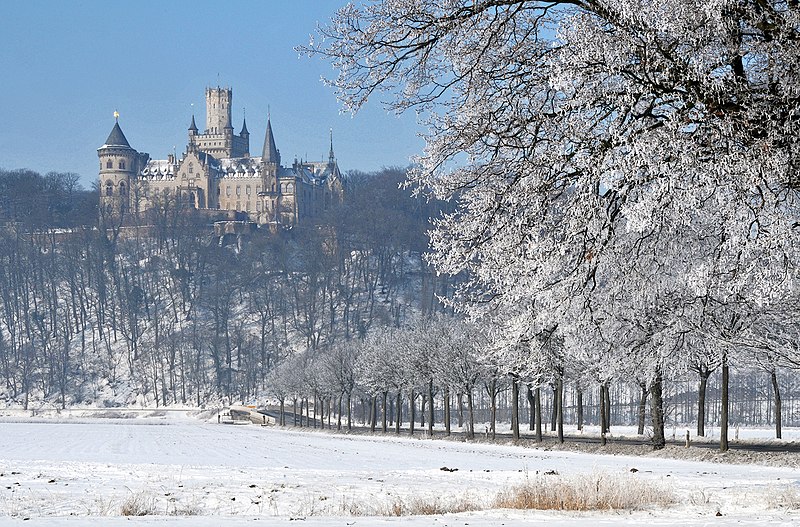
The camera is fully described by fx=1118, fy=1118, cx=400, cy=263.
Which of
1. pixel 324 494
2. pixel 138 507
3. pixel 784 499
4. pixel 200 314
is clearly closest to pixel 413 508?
pixel 324 494

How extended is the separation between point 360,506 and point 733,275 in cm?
583

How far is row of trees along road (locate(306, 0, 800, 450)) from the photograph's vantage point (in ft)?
39.2

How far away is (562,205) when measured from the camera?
13.8m

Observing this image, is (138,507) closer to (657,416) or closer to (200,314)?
(657,416)

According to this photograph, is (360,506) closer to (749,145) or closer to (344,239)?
(749,145)

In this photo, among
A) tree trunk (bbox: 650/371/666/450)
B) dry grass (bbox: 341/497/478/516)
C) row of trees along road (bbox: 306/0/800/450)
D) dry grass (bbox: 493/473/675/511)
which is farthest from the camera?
tree trunk (bbox: 650/371/666/450)

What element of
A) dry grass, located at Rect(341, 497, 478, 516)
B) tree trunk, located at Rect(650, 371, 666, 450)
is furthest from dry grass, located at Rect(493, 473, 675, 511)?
tree trunk, located at Rect(650, 371, 666, 450)

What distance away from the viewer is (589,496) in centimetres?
1415

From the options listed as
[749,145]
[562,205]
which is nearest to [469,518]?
[562,205]

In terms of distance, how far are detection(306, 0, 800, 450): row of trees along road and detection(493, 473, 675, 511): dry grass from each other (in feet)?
6.23

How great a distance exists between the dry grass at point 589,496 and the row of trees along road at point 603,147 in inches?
74.8

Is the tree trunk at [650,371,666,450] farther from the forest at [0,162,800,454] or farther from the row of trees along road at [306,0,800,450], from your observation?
the forest at [0,162,800,454]

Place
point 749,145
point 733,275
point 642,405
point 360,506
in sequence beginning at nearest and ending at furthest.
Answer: point 749,145
point 733,275
point 360,506
point 642,405

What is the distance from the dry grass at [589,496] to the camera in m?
14.1
